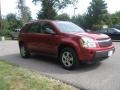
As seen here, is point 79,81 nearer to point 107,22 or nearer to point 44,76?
point 44,76

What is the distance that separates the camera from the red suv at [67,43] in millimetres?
8445

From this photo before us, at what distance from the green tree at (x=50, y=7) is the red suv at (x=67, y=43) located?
145 ft

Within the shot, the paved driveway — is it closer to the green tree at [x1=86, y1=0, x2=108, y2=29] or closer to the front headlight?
the front headlight

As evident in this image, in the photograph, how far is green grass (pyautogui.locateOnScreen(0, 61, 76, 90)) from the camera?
6.55 metres

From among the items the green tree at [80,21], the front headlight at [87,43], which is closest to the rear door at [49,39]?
the front headlight at [87,43]

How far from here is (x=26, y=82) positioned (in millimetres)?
6988

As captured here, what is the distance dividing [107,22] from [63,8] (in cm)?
1331

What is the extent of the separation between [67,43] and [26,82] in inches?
94.6

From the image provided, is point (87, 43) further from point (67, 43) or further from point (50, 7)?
point (50, 7)

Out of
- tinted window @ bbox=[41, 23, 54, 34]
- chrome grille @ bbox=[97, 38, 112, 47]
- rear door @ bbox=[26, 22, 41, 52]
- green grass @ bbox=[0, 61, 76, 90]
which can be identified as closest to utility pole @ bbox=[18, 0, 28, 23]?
rear door @ bbox=[26, 22, 41, 52]

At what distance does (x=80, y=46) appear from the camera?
27.7ft

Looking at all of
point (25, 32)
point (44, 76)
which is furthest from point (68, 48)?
point (25, 32)

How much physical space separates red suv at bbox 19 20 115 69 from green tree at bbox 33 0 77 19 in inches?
1736

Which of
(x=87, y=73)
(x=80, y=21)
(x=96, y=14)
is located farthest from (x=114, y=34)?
(x=96, y=14)
